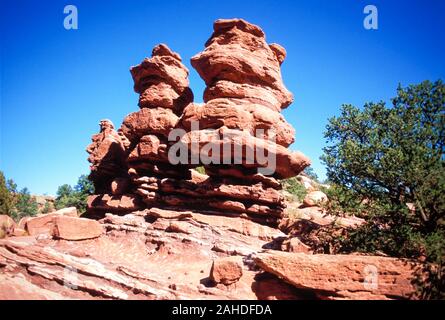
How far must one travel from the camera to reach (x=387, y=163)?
40.4ft

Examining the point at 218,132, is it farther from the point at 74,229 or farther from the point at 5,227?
the point at 5,227

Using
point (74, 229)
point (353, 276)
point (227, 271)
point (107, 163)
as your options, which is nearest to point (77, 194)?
point (107, 163)

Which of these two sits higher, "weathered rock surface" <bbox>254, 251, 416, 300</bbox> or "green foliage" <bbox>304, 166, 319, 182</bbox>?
"green foliage" <bbox>304, 166, 319, 182</bbox>

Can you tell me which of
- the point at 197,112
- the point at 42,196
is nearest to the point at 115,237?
the point at 197,112

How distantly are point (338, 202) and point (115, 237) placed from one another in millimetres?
15294

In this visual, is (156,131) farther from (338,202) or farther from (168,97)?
(338,202)

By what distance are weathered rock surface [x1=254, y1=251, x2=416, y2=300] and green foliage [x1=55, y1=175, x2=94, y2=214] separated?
38029mm

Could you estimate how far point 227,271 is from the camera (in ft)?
34.4

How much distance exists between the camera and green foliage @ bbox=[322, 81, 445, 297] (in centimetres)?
1083

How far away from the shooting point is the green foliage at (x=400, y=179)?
35.5ft

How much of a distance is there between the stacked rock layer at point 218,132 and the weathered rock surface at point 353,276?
8.86 m

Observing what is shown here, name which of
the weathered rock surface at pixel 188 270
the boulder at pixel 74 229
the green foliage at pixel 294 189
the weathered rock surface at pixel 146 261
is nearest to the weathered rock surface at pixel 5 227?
the weathered rock surface at pixel 188 270

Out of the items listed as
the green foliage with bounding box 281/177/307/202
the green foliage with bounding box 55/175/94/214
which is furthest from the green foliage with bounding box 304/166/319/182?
the green foliage with bounding box 55/175/94/214

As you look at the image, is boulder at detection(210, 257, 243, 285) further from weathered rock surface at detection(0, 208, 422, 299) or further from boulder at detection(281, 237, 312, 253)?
boulder at detection(281, 237, 312, 253)
